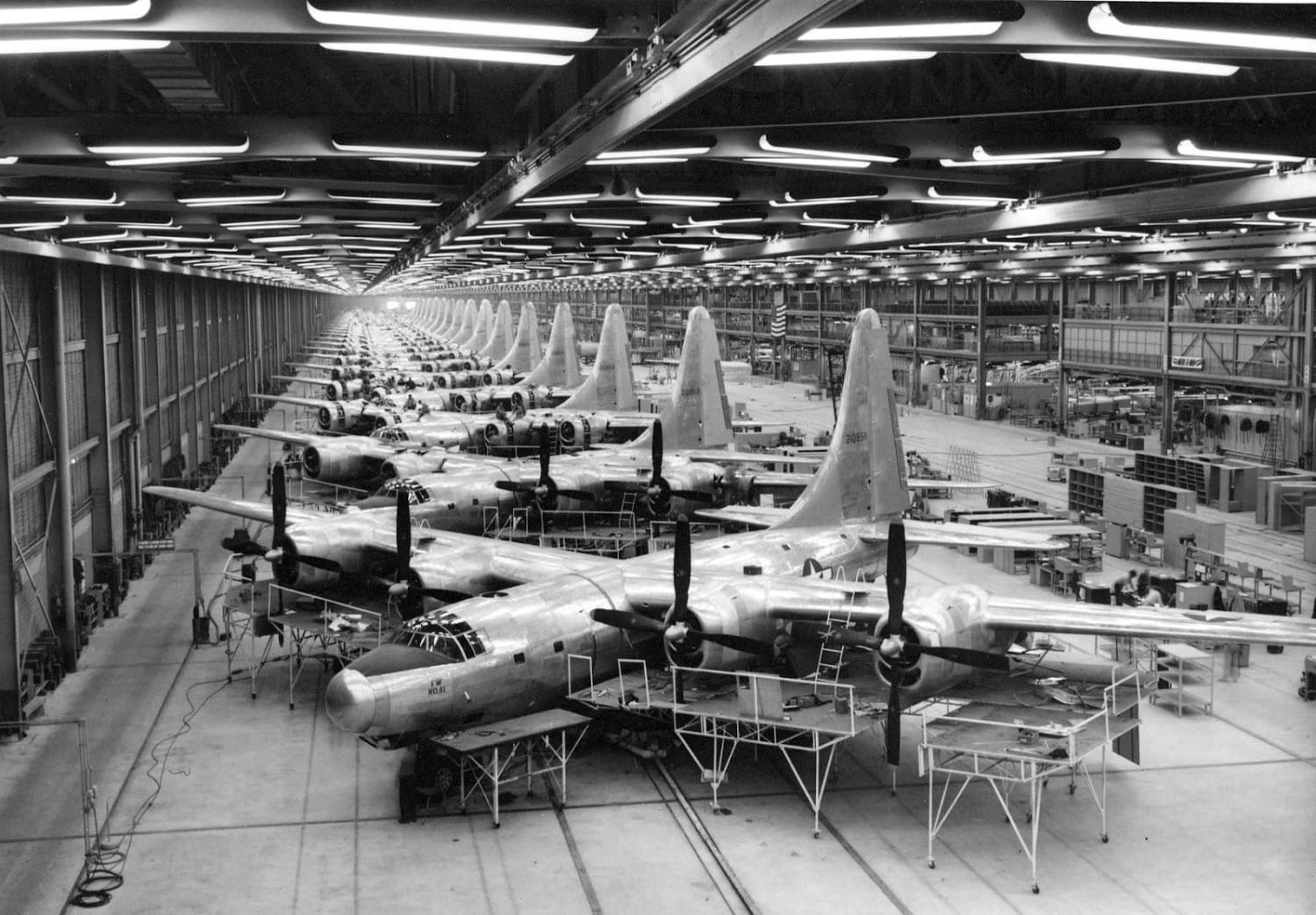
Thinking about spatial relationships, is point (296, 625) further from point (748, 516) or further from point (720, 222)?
point (720, 222)

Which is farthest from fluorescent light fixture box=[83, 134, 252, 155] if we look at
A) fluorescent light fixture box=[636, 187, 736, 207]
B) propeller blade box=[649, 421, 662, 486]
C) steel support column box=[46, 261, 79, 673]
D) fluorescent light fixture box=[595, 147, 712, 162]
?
propeller blade box=[649, 421, 662, 486]

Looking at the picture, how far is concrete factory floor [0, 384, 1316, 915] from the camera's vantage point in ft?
63.5

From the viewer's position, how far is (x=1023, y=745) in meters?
21.2

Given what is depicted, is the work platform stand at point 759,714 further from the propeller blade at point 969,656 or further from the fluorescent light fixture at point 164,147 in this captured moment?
the fluorescent light fixture at point 164,147

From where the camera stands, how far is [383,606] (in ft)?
102

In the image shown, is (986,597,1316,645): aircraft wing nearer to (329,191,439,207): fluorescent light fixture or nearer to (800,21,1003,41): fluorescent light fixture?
(329,191,439,207): fluorescent light fixture

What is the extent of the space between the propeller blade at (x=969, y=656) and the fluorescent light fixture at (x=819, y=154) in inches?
356

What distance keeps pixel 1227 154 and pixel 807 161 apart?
5.70m

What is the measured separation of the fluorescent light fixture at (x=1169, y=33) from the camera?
9477 mm

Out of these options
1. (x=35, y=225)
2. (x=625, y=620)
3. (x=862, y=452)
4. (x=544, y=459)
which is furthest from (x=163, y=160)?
(x=544, y=459)

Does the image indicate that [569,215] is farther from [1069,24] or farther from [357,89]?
[1069,24]

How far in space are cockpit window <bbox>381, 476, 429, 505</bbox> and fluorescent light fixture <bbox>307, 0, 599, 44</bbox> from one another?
1141 inches

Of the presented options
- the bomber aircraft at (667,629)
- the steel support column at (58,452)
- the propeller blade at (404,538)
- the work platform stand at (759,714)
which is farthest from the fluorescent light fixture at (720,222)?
the steel support column at (58,452)

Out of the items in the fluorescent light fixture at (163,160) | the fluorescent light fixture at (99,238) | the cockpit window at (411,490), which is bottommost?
the cockpit window at (411,490)
